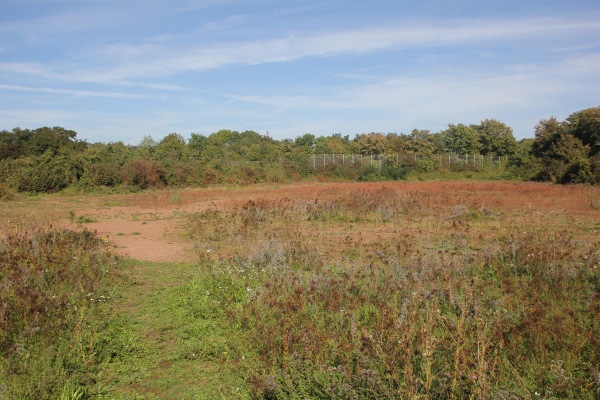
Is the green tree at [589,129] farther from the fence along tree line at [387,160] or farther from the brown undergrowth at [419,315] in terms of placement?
the brown undergrowth at [419,315]

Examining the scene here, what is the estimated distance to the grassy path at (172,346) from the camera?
14.8ft

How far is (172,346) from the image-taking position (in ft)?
18.1

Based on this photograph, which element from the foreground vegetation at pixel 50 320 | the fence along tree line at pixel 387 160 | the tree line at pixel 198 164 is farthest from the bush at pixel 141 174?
the foreground vegetation at pixel 50 320

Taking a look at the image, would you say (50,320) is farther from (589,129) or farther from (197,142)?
(197,142)

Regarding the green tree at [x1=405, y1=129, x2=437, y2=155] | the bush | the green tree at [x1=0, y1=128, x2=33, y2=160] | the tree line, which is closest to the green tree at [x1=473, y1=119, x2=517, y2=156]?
the green tree at [x1=405, y1=129, x2=437, y2=155]

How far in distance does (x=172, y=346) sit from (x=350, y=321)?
2.07 m

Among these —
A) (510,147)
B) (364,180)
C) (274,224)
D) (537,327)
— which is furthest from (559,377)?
(510,147)

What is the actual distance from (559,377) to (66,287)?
626 centimetres

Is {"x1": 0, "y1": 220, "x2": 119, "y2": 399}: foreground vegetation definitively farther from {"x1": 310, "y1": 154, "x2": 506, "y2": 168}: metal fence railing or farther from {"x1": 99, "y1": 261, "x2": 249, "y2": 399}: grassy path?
{"x1": 310, "y1": 154, "x2": 506, "y2": 168}: metal fence railing

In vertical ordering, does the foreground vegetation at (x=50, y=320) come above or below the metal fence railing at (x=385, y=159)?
below

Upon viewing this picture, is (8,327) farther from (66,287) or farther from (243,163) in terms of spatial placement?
(243,163)

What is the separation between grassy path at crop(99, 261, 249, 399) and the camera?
4.52 m

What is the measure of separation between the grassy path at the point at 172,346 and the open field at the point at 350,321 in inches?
0.8

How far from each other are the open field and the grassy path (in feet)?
0.07
